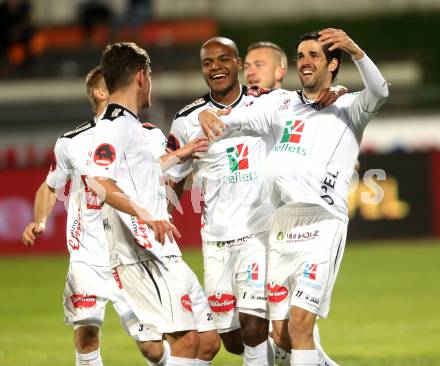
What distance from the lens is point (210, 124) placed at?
686cm

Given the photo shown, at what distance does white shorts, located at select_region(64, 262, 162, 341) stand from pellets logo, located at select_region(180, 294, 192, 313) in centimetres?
97

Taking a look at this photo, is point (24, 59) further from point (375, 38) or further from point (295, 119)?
point (295, 119)

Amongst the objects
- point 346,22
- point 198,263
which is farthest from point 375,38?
point 198,263

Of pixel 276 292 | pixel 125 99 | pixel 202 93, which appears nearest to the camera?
pixel 125 99

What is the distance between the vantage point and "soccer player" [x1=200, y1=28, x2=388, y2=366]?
21.4ft

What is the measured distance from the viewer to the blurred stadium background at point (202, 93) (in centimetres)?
1066

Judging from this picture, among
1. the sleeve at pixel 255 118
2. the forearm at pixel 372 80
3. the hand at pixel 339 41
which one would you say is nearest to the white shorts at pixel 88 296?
the sleeve at pixel 255 118

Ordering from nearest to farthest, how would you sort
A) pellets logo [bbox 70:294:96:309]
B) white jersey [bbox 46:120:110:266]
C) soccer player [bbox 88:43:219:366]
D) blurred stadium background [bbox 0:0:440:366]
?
soccer player [bbox 88:43:219:366], pellets logo [bbox 70:294:96:309], white jersey [bbox 46:120:110:266], blurred stadium background [bbox 0:0:440:366]

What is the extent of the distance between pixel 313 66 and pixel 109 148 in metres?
1.57

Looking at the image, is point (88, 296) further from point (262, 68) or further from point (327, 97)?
point (262, 68)

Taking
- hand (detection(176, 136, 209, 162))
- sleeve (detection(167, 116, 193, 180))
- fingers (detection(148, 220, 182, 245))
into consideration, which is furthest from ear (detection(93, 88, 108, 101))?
fingers (detection(148, 220, 182, 245))

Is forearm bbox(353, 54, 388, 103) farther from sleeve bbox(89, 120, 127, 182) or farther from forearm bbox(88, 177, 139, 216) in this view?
forearm bbox(88, 177, 139, 216)

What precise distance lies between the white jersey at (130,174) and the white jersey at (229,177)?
3.54ft

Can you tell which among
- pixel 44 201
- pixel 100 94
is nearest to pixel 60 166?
pixel 44 201
